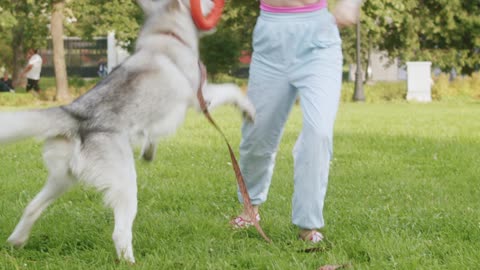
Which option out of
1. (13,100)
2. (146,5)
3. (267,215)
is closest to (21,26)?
(13,100)

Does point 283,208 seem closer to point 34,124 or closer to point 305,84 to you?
point 305,84

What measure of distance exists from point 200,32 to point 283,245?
57.9 inches

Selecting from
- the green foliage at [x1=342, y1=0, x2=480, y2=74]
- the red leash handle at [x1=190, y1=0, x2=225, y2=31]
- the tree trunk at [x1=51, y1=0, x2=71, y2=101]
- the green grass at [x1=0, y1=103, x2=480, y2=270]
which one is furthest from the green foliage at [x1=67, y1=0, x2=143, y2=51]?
the red leash handle at [x1=190, y1=0, x2=225, y2=31]

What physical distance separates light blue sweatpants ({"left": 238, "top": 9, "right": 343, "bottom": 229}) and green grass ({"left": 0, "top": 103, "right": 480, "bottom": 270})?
0.38 metres

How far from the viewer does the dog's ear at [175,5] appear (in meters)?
4.63

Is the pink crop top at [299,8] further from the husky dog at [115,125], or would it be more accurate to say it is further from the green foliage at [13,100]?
the green foliage at [13,100]

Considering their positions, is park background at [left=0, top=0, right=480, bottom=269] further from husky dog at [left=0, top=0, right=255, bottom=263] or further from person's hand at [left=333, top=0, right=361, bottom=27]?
person's hand at [left=333, top=0, right=361, bottom=27]

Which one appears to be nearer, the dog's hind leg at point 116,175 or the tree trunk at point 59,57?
the dog's hind leg at point 116,175

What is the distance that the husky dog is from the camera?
397 centimetres

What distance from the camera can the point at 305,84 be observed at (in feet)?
15.3

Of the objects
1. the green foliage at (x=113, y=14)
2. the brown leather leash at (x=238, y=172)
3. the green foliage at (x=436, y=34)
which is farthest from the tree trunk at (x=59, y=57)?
the brown leather leash at (x=238, y=172)

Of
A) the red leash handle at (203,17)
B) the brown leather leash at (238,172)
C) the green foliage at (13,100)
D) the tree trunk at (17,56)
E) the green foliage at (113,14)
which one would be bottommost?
the tree trunk at (17,56)

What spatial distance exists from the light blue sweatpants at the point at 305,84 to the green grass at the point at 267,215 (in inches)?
14.8

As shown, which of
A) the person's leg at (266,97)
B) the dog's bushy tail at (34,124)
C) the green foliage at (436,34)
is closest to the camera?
the dog's bushy tail at (34,124)
